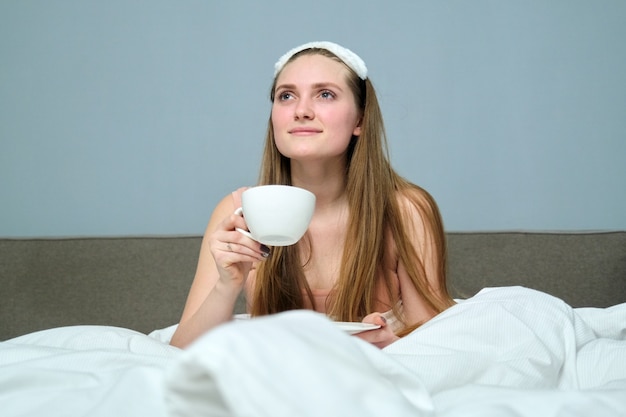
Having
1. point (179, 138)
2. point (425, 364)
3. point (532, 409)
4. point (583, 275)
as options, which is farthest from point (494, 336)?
point (179, 138)

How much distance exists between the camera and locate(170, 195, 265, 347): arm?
1.28m

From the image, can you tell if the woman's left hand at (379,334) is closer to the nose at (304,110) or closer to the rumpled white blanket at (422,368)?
the rumpled white blanket at (422,368)

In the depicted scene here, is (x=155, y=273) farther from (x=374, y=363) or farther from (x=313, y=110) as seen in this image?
(x=374, y=363)

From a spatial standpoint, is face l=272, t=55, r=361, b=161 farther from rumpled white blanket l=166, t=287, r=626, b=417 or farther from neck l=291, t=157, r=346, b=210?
rumpled white blanket l=166, t=287, r=626, b=417

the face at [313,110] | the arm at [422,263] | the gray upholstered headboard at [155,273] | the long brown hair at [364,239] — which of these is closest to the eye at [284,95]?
the face at [313,110]

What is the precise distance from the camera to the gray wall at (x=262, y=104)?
7.70ft

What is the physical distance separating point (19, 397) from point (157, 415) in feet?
0.67

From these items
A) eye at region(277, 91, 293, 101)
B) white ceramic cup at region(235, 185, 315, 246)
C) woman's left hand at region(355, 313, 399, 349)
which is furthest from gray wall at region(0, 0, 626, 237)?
white ceramic cup at region(235, 185, 315, 246)

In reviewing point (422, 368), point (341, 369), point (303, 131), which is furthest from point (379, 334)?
point (341, 369)

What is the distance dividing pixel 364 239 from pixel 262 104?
2.85 ft

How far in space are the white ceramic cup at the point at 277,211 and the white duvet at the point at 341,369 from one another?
0.83 feet

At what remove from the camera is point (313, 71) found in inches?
67.9

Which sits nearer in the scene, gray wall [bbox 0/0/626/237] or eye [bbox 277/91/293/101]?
eye [bbox 277/91/293/101]

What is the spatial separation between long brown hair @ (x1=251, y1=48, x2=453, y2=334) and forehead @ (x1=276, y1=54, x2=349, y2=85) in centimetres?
3
